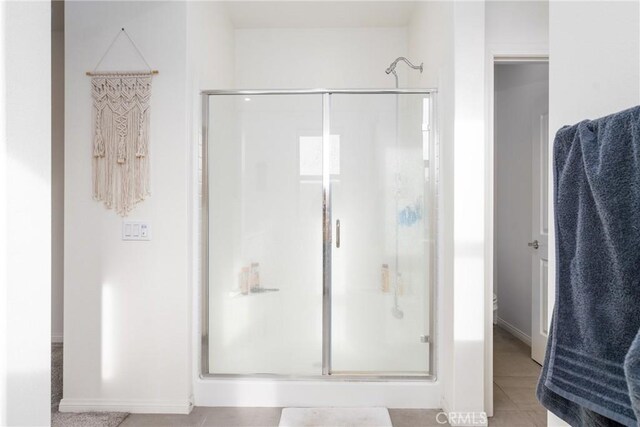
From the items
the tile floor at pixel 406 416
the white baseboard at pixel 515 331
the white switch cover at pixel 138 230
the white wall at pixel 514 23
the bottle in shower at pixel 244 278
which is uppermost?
the white wall at pixel 514 23

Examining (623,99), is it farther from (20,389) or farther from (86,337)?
(86,337)

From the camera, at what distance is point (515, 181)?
3.63 metres

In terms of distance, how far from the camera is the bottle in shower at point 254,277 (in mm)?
2533

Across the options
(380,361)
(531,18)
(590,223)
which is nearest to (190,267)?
(380,361)

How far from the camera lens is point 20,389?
944 millimetres

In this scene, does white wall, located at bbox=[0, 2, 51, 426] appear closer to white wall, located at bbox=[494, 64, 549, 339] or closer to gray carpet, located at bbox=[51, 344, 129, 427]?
gray carpet, located at bbox=[51, 344, 129, 427]

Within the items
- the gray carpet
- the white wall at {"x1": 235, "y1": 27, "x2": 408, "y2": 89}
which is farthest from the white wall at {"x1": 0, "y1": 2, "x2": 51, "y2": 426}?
the white wall at {"x1": 235, "y1": 27, "x2": 408, "y2": 89}

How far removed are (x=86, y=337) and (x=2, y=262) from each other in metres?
1.68

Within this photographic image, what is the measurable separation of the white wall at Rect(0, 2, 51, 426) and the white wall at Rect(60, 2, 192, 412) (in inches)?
49.7

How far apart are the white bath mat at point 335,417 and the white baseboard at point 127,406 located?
609mm

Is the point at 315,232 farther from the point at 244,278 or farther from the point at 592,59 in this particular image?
the point at 592,59

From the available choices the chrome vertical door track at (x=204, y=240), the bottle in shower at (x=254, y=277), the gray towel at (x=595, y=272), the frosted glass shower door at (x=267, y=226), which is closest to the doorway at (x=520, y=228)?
the frosted glass shower door at (x=267, y=226)

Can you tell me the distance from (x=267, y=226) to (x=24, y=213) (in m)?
1.60

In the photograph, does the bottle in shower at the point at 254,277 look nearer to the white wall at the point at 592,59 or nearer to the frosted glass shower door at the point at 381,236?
the frosted glass shower door at the point at 381,236
